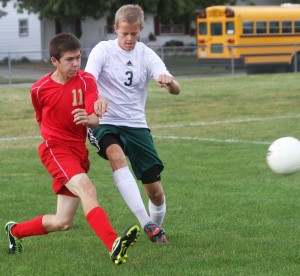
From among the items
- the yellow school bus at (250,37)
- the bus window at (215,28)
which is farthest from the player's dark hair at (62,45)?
the bus window at (215,28)

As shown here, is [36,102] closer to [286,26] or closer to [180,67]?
[180,67]

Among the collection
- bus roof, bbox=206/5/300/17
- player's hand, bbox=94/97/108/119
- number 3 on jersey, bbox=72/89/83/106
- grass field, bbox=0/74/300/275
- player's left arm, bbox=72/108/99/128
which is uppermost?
bus roof, bbox=206/5/300/17

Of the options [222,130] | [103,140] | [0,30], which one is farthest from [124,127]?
[0,30]

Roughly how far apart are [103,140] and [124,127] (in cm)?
25

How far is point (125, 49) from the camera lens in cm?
775

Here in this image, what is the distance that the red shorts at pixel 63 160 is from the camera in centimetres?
674

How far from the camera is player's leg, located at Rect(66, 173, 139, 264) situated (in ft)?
20.8

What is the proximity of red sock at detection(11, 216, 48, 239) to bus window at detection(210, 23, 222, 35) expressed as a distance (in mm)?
30066

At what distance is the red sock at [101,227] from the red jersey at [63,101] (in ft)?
2.16

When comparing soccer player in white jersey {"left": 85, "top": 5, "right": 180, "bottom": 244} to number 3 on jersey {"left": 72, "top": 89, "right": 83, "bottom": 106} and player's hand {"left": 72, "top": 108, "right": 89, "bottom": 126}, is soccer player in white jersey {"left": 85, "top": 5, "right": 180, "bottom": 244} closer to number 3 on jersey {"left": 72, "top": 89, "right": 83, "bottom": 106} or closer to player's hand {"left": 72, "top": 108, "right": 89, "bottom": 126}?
number 3 on jersey {"left": 72, "top": 89, "right": 83, "bottom": 106}

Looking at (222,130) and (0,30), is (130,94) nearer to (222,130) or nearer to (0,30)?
(222,130)

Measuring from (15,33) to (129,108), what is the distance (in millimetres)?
48296

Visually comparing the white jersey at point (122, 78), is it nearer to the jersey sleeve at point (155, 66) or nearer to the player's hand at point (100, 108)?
the jersey sleeve at point (155, 66)

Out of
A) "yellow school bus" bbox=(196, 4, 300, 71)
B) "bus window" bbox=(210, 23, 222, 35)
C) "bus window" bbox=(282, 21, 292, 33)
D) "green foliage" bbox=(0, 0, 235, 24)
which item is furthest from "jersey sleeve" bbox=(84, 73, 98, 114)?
"green foliage" bbox=(0, 0, 235, 24)
